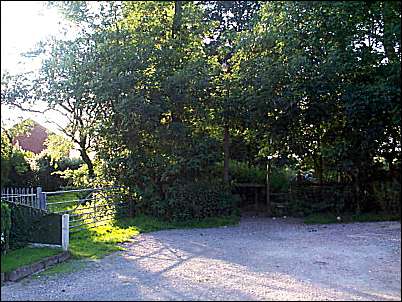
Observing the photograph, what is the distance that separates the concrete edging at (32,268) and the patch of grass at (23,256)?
7 centimetres

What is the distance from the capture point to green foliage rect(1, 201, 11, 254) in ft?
23.9

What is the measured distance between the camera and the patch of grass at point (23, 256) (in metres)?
6.68

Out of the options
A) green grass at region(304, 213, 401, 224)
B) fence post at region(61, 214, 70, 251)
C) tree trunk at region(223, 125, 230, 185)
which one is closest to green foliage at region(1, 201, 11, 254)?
fence post at region(61, 214, 70, 251)

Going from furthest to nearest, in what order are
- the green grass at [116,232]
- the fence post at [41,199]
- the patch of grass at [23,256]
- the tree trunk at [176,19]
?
the tree trunk at [176,19], the fence post at [41,199], the green grass at [116,232], the patch of grass at [23,256]

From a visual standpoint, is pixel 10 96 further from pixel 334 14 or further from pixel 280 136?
pixel 334 14

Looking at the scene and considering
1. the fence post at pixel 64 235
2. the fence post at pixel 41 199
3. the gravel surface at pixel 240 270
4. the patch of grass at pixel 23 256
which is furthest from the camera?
the fence post at pixel 41 199

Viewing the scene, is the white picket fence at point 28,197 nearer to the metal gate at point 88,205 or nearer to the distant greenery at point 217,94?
the metal gate at point 88,205

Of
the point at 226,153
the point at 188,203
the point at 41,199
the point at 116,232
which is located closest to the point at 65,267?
the point at 41,199

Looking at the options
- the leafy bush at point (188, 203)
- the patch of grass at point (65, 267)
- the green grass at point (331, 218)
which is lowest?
the patch of grass at point (65, 267)

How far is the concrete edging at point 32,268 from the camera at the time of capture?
6413 millimetres

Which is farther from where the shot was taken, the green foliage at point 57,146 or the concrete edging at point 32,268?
the green foliage at point 57,146

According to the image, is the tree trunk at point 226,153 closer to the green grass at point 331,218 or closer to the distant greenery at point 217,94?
the distant greenery at point 217,94

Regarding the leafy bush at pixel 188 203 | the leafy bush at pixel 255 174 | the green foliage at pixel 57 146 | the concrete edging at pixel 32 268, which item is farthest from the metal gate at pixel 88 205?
the green foliage at pixel 57 146

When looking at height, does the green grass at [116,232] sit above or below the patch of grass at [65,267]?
above
